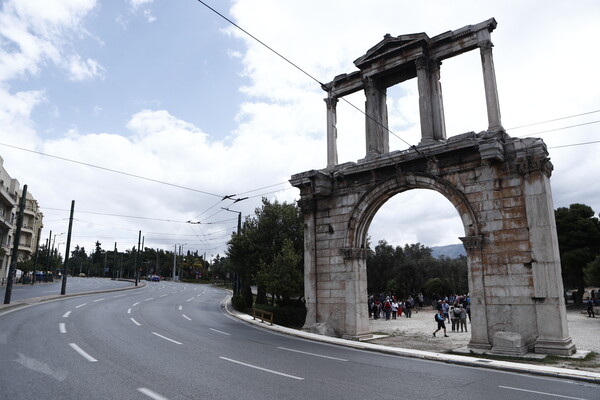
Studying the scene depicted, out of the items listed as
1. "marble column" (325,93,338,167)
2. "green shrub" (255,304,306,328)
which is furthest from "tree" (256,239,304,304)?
"marble column" (325,93,338,167)

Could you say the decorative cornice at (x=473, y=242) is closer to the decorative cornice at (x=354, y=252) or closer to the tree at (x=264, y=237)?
the decorative cornice at (x=354, y=252)

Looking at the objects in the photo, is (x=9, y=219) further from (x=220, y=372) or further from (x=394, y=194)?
(x=220, y=372)

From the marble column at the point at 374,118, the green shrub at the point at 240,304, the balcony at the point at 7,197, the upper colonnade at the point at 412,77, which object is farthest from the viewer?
the balcony at the point at 7,197

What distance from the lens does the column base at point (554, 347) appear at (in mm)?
11656

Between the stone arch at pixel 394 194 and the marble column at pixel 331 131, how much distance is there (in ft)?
9.61

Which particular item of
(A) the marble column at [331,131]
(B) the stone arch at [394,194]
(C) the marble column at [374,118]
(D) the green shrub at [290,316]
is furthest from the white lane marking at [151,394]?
(D) the green shrub at [290,316]

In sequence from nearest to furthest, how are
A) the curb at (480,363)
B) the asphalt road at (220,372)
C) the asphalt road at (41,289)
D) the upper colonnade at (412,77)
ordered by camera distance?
the asphalt road at (220,372) → the curb at (480,363) → the upper colonnade at (412,77) → the asphalt road at (41,289)

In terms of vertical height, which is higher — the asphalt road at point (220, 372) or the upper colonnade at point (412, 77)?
the upper colonnade at point (412, 77)

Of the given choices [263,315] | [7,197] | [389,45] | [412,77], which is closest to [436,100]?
[412,77]

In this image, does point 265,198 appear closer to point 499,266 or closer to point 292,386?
point 499,266

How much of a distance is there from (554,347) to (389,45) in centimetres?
1341

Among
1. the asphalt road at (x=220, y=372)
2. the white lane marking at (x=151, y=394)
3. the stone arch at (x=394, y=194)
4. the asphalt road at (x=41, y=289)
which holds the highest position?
the stone arch at (x=394, y=194)

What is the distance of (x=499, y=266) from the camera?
13289 millimetres

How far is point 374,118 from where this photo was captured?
17.9m
